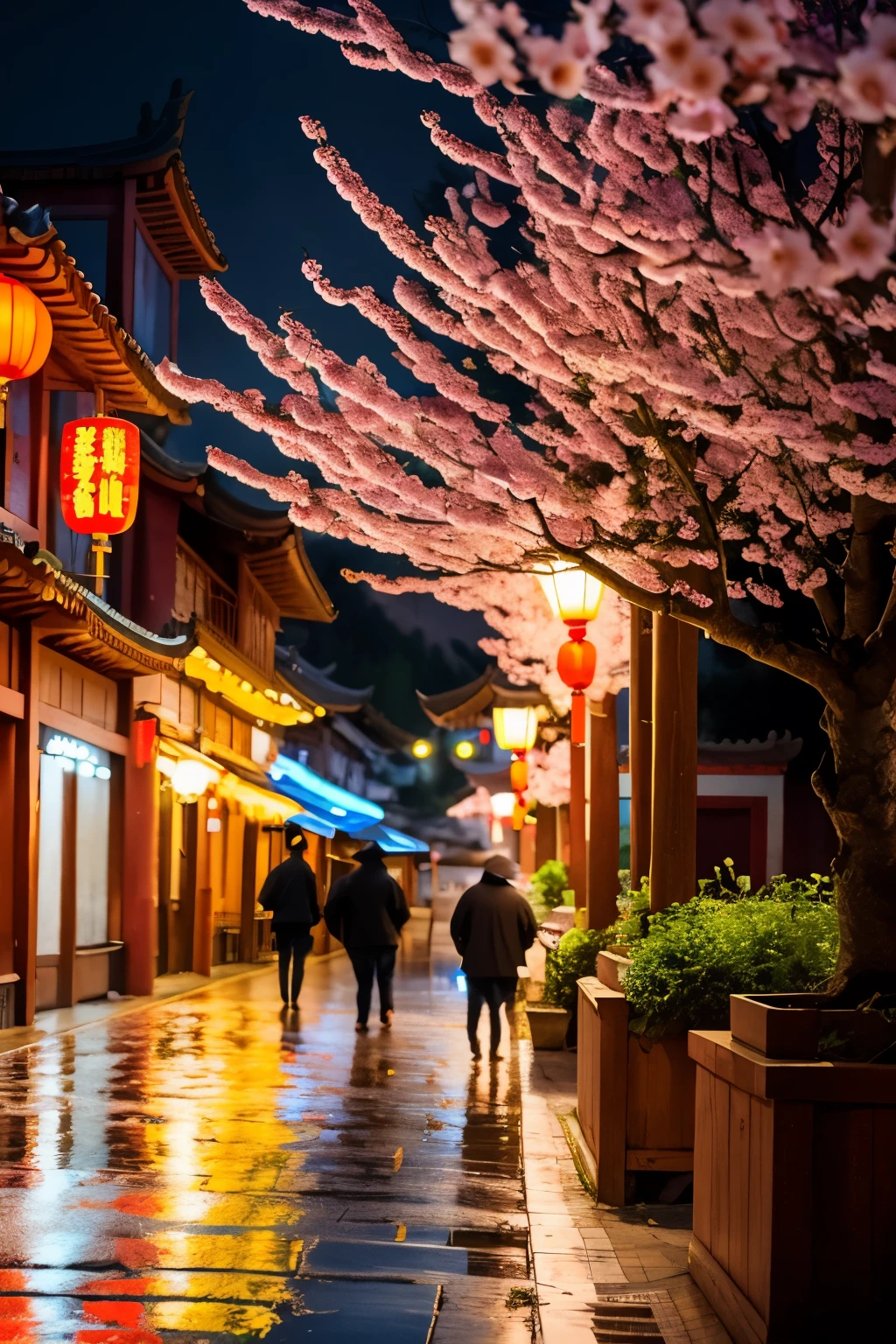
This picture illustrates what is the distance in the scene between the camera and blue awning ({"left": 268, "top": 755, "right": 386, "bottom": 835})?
3219 centimetres

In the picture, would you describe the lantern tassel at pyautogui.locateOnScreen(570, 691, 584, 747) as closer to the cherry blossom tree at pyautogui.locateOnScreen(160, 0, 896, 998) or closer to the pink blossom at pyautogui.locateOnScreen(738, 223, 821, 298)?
the cherry blossom tree at pyautogui.locateOnScreen(160, 0, 896, 998)

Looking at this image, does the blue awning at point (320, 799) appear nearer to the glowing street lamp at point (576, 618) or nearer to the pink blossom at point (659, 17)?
the glowing street lamp at point (576, 618)

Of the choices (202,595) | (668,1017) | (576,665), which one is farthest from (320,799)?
(668,1017)

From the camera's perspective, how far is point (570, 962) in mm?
12945

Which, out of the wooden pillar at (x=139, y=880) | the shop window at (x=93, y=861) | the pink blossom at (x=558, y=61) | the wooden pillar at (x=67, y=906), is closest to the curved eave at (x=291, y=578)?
the wooden pillar at (x=139, y=880)

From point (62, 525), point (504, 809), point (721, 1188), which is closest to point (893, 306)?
point (721, 1188)

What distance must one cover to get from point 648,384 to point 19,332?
7118 millimetres

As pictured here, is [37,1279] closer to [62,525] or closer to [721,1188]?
[721,1188]

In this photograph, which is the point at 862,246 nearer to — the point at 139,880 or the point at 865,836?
the point at 865,836

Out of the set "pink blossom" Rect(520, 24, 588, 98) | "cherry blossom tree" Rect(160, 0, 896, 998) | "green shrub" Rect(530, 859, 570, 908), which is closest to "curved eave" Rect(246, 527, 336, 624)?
"green shrub" Rect(530, 859, 570, 908)

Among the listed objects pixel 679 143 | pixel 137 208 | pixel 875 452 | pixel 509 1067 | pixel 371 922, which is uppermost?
pixel 137 208

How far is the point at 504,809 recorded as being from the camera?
34.4m

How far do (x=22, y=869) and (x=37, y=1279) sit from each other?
10.1 meters

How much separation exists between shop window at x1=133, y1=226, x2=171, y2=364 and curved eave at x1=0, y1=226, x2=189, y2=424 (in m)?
3.38
